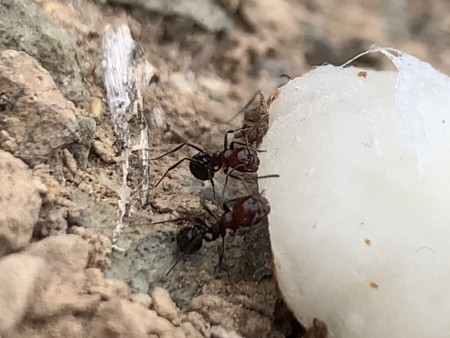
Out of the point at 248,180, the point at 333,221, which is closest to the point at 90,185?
the point at 248,180

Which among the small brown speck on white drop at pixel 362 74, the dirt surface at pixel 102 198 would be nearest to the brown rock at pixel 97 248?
the dirt surface at pixel 102 198

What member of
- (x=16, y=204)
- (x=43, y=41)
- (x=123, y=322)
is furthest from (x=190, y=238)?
(x=43, y=41)

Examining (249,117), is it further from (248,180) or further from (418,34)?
(418,34)

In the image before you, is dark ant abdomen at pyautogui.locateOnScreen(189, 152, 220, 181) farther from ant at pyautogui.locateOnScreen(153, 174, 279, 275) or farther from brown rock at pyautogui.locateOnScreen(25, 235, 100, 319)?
brown rock at pyautogui.locateOnScreen(25, 235, 100, 319)

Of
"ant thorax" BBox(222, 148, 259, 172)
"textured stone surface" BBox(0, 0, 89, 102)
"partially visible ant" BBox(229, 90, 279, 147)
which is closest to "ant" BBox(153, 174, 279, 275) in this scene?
"ant thorax" BBox(222, 148, 259, 172)

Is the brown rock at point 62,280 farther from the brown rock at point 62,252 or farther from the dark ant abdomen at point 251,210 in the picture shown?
the dark ant abdomen at point 251,210
